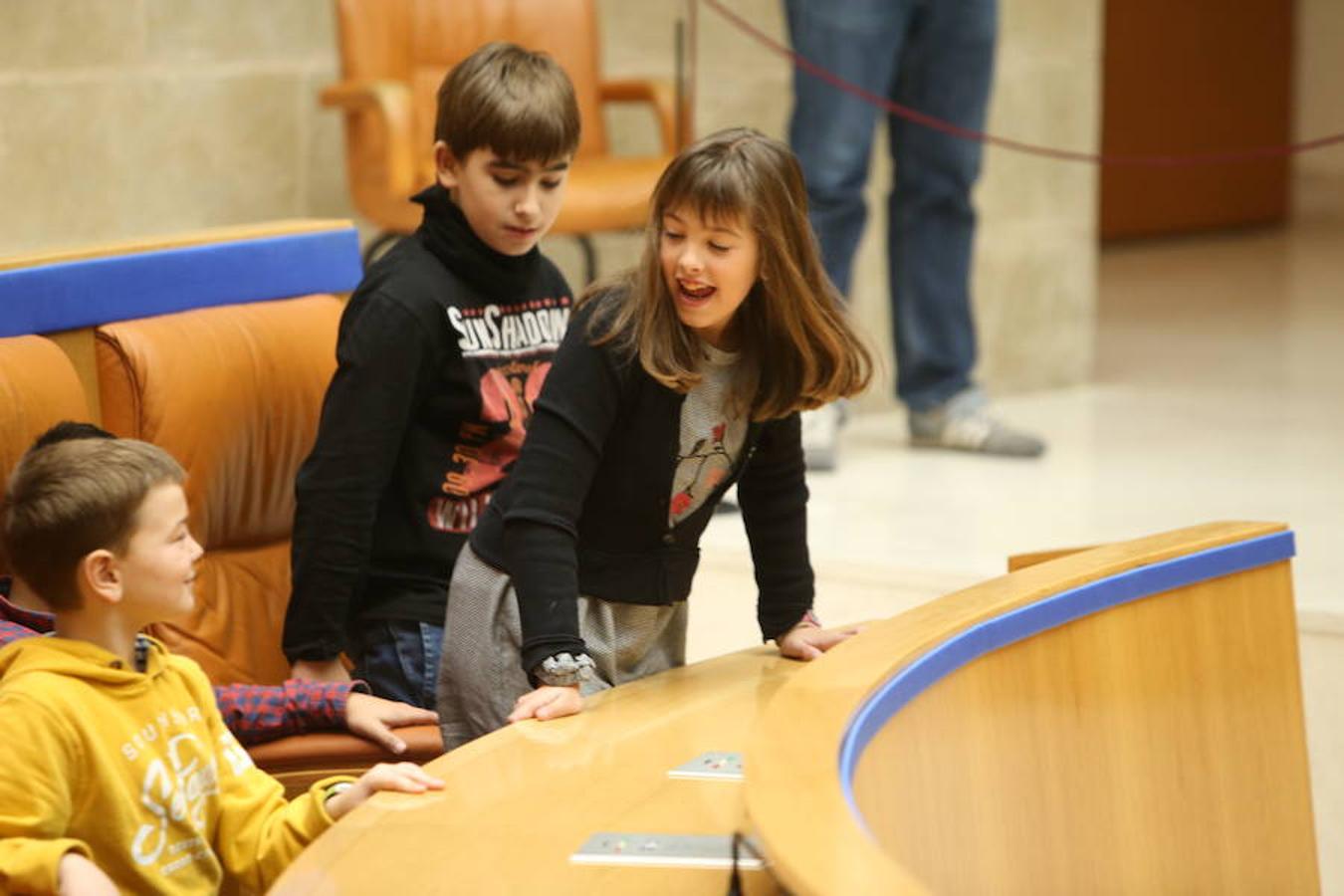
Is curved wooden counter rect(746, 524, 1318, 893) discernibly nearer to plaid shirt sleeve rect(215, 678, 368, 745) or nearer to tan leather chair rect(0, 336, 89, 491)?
plaid shirt sleeve rect(215, 678, 368, 745)

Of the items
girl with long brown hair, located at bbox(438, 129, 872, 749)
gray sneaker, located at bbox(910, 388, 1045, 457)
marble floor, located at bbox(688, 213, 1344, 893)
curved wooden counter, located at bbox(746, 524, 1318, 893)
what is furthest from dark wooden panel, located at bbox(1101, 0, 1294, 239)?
girl with long brown hair, located at bbox(438, 129, 872, 749)

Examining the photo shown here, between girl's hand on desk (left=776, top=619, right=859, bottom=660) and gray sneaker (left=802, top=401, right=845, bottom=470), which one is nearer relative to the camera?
girl's hand on desk (left=776, top=619, right=859, bottom=660)

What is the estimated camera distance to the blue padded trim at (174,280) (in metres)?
2.36

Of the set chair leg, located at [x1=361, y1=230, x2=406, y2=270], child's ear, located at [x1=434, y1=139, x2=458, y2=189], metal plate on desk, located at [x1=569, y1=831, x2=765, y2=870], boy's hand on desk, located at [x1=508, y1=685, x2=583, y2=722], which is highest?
child's ear, located at [x1=434, y1=139, x2=458, y2=189]

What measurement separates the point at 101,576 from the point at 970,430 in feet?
10.3

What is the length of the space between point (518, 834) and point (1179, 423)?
3.79 metres

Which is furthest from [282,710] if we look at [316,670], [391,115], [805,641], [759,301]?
[391,115]

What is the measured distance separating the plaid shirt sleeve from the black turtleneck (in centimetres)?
20

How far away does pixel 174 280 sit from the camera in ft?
8.39

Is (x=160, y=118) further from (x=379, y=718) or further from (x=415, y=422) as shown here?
(x=379, y=718)

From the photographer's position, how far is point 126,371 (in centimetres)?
242

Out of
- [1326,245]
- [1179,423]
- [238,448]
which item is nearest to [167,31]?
[238,448]

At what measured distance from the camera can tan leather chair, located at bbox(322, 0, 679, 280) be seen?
4.21 meters

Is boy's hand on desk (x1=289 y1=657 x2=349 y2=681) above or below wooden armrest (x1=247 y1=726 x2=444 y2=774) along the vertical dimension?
above
